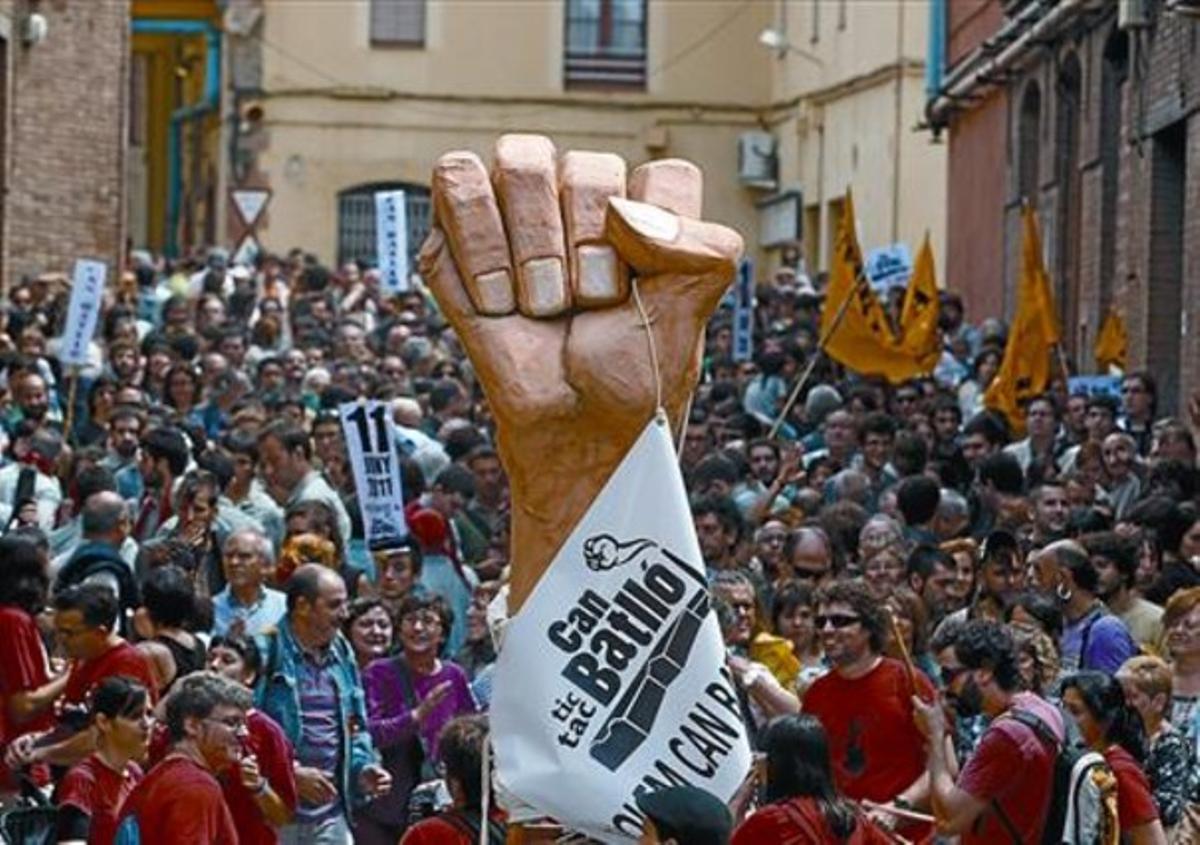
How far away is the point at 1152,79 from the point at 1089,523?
11.2 metres

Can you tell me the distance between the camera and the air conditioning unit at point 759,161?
54156mm

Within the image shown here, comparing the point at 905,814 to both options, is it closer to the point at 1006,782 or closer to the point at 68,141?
the point at 1006,782

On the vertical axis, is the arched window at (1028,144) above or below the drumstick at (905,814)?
above

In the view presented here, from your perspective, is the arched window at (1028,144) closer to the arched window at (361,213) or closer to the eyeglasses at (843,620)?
the arched window at (361,213)

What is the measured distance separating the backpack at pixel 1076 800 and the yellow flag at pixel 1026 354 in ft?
44.4

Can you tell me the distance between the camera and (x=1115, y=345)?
92.1 feet

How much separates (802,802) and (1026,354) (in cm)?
1539

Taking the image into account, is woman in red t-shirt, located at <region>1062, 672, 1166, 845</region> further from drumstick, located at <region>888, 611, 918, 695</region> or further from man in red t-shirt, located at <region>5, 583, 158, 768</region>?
man in red t-shirt, located at <region>5, 583, 158, 768</region>

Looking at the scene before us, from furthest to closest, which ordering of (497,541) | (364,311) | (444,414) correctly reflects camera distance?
(364,311)
(444,414)
(497,541)

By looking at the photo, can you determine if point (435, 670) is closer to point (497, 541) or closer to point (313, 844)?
point (313, 844)

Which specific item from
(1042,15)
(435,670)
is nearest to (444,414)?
(1042,15)

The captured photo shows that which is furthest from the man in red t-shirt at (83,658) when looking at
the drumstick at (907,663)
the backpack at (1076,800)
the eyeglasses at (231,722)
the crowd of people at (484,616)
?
the backpack at (1076,800)

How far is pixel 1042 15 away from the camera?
1287 inches

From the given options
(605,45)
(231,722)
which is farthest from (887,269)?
(605,45)
